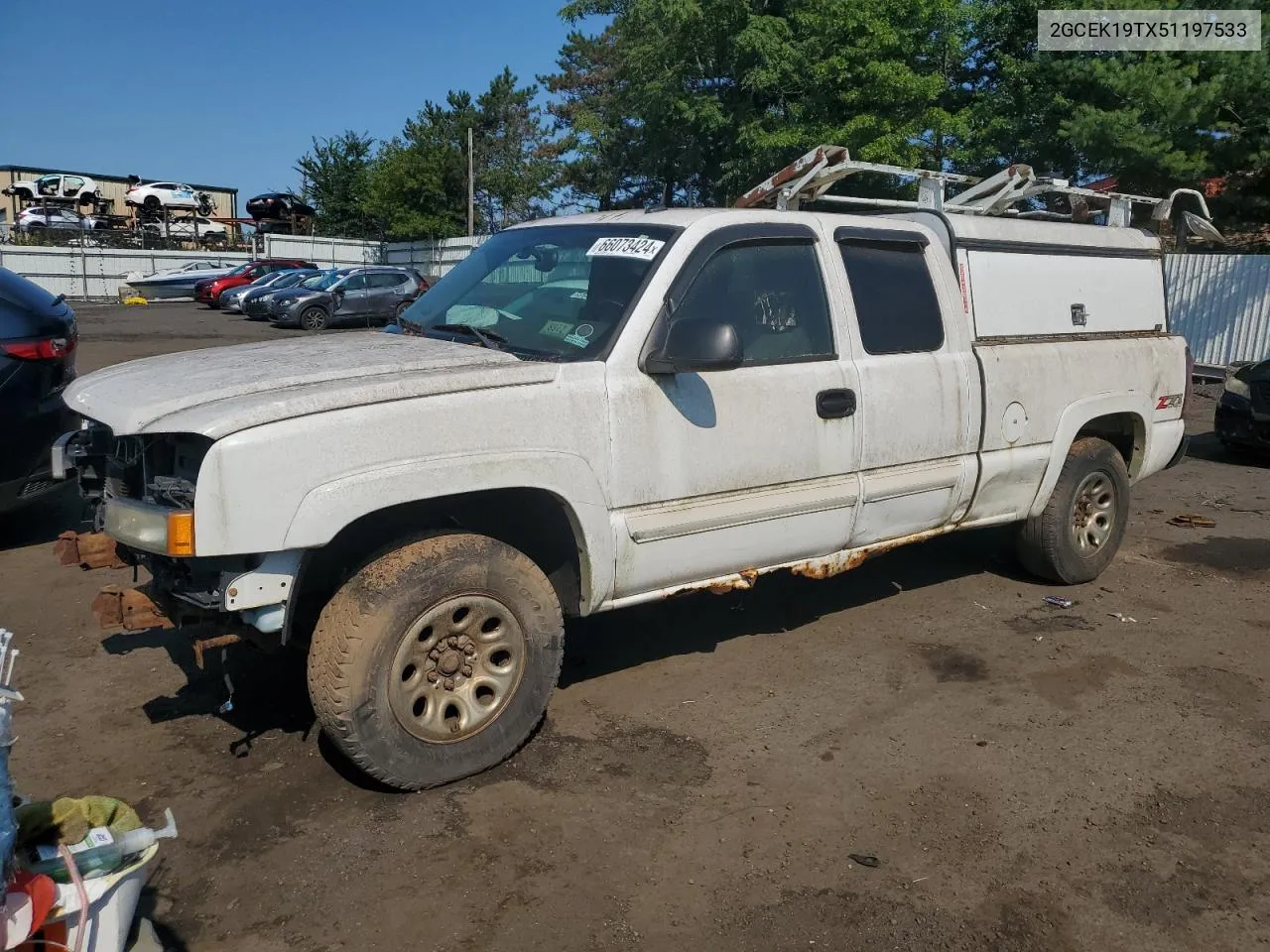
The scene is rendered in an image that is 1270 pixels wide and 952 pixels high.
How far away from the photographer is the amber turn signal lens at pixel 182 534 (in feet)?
9.96

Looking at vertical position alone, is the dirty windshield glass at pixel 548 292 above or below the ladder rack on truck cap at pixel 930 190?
below

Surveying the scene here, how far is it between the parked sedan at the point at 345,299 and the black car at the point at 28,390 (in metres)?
18.3

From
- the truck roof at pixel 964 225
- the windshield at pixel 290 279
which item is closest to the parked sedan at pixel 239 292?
the windshield at pixel 290 279

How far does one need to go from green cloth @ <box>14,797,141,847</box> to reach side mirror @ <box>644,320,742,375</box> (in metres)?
2.22

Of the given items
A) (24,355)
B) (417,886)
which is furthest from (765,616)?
(24,355)

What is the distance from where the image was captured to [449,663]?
356 cm

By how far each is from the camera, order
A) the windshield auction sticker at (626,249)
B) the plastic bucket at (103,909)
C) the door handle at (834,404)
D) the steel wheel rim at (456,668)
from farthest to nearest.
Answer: the door handle at (834,404), the windshield auction sticker at (626,249), the steel wheel rim at (456,668), the plastic bucket at (103,909)

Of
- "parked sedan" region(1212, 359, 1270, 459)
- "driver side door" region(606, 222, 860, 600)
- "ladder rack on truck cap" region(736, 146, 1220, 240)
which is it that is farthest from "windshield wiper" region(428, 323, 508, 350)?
"parked sedan" region(1212, 359, 1270, 459)

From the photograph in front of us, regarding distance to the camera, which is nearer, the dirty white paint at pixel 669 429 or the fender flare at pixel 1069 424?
the dirty white paint at pixel 669 429

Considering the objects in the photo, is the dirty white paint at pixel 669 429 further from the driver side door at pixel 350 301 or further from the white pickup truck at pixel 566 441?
the driver side door at pixel 350 301

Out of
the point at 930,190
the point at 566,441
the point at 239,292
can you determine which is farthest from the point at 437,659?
the point at 239,292

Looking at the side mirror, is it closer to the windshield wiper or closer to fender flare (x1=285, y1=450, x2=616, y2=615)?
fender flare (x1=285, y1=450, x2=616, y2=615)

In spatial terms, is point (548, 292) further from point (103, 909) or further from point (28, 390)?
point (28, 390)

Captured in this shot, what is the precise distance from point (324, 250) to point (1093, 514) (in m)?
43.8
